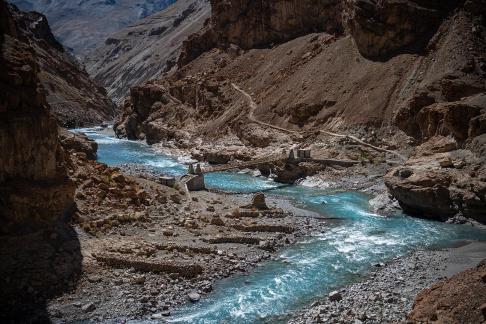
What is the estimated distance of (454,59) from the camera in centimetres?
4322

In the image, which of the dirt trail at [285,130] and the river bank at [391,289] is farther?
the dirt trail at [285,130]

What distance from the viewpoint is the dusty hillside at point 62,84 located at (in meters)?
89.9

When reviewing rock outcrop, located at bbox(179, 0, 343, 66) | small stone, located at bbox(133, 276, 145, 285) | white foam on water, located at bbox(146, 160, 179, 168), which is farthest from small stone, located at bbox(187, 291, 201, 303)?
rock outcrop, located at bbox(179, 0, 343, 66)

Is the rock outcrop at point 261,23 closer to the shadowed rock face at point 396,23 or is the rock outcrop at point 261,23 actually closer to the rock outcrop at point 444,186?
the shadowed rock face at point 396,23

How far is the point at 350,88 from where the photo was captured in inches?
1907

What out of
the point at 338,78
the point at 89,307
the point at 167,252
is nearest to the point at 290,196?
the point at 167,252

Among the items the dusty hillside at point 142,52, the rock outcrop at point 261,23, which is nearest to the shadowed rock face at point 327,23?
the rock outcrop at point 261,23

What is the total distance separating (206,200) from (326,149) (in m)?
16.2

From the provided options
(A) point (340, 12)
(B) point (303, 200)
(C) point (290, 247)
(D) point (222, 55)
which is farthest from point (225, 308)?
(D) point (222, 55)

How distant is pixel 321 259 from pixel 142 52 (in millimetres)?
156336

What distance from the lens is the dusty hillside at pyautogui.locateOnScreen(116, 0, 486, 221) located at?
28.4m

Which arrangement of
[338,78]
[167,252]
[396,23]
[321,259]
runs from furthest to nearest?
[338,78], [396,23], [321,259], [167,252]

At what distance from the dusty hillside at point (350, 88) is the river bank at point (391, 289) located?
18.2ft

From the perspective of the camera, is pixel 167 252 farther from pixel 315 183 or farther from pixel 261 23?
pixel 261 23
